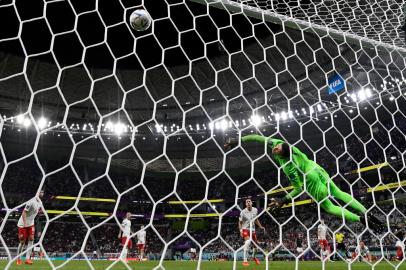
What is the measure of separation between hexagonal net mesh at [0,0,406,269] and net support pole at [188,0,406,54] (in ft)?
0.04

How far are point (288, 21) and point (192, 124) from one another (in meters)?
19.6

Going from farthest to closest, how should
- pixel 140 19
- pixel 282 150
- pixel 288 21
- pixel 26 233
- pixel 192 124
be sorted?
1. pixel 192 124
2. pixel 26 233
3. pixel 140 19
4. pixel 282 150
5. pixel 288 21

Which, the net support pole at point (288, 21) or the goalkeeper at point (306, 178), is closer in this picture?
the net support pole at point (288, 21)

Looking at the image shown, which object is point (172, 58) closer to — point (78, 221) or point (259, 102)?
point (259, 102)

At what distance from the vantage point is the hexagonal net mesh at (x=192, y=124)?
7445 millimetres

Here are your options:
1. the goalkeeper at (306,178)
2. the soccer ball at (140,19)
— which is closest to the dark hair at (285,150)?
the goalkeeper at (306,178)

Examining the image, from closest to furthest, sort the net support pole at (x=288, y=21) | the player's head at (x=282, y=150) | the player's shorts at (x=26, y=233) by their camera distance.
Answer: the net support pole at (x=288, y=21) → the player's head at (x=282, y=150) → the player's shorts at (x=26, y=233)

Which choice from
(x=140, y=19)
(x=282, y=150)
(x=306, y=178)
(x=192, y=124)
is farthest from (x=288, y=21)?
(x=192, y=124)

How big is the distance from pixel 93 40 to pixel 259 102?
920 centimetres

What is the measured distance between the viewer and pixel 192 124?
22531 mm

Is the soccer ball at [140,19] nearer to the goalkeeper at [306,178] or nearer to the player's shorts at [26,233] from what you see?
the goalkeeper at [306,178]

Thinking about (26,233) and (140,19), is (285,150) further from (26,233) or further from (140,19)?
(26,233)

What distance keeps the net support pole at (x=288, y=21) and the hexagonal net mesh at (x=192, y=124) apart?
1 cm

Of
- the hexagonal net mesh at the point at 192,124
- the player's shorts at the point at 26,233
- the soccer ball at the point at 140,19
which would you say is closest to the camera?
the soccer ball at the point at 140,19
